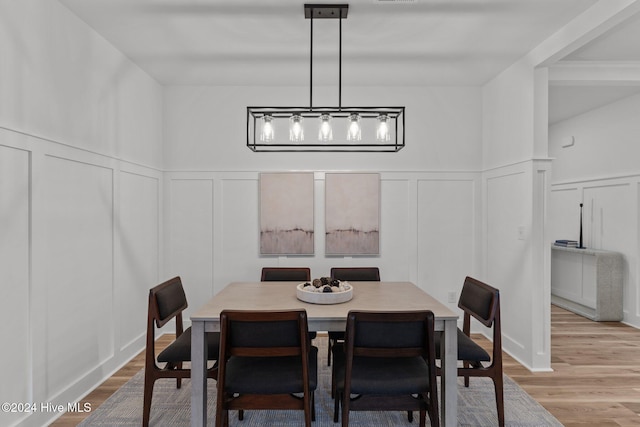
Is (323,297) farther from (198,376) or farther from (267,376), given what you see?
(198,376)

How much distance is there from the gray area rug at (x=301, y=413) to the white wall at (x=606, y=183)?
2.58 m

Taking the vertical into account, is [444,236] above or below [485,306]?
above

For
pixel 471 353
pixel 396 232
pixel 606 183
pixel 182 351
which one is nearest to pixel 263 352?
pixel 182 351

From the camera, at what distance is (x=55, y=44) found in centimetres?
234

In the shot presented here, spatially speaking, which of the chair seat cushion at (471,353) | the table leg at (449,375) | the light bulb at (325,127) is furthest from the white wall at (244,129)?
the table leg at (449,375)

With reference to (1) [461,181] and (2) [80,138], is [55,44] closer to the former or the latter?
(2) [80,138]

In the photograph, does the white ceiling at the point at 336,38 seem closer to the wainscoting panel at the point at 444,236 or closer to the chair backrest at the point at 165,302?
the wainscoting panel at the point at 444,236

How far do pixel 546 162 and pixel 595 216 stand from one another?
230 cm

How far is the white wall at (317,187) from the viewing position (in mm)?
4031

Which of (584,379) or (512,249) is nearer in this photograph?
(584,379)

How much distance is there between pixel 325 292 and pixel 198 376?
0.83 m

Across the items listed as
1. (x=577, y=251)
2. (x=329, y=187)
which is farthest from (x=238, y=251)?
(x=577, y=251)

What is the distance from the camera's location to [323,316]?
200 cm

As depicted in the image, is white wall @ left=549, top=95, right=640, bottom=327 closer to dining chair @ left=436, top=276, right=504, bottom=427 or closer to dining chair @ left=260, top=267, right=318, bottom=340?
dining chair @ left=436, top=276, right=504, bottom=427
